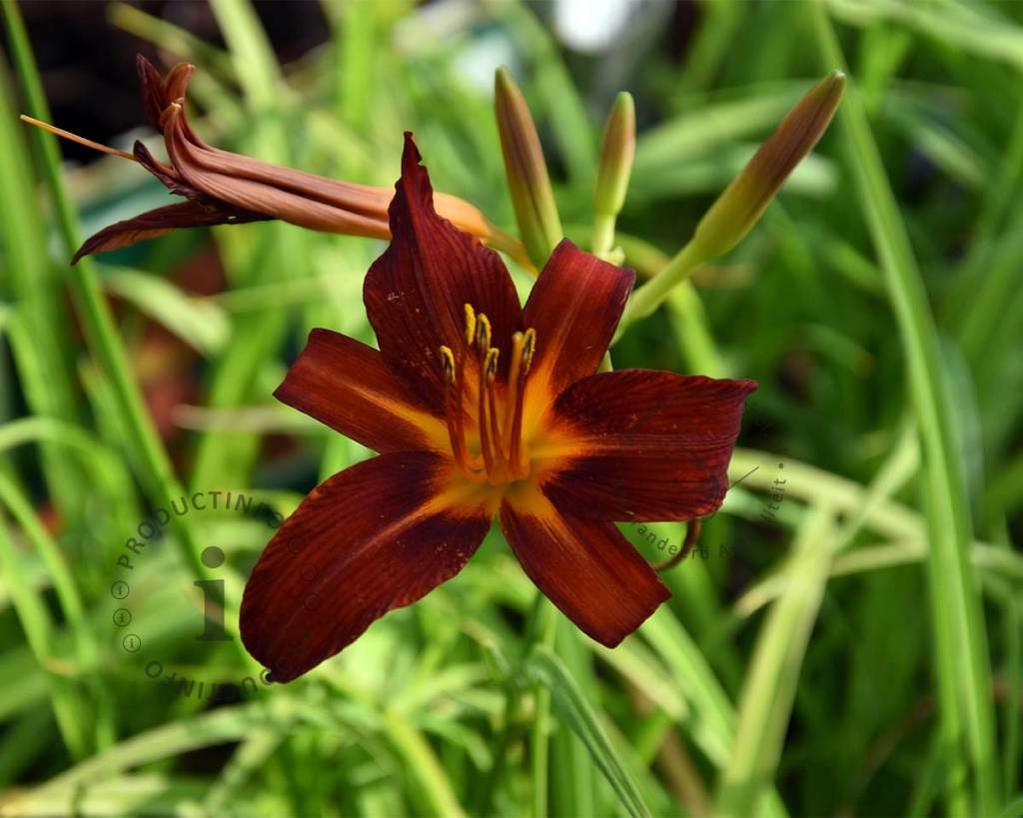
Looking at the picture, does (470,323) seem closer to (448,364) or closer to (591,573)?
Answer: (448,364)

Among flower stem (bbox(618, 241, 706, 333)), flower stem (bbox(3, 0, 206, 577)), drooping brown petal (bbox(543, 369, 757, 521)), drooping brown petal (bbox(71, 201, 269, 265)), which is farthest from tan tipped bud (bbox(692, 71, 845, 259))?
flower stem (bbox(3, 0, 206, 577))

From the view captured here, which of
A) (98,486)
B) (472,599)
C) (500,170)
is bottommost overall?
(472,599)

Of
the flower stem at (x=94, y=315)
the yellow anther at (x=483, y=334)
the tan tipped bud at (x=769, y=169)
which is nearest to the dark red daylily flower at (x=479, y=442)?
the yellow anther at (x=483, y=334)

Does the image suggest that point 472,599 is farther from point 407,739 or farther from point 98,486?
point 98,486

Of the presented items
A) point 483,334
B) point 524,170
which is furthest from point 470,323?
point 524,170

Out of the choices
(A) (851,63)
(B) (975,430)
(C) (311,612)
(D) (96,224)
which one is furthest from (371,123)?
(C) (311,612)

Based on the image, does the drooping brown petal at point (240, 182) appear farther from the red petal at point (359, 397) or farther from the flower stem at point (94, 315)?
the flower stem at point (94, 315)

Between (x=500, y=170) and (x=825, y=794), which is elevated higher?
(x=500, y=170)

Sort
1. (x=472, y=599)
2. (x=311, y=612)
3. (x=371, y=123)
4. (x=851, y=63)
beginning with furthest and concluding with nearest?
(x=851, y=63)
(x=371, y=123)
(x=472, y=599)
(x=311, y=612)
